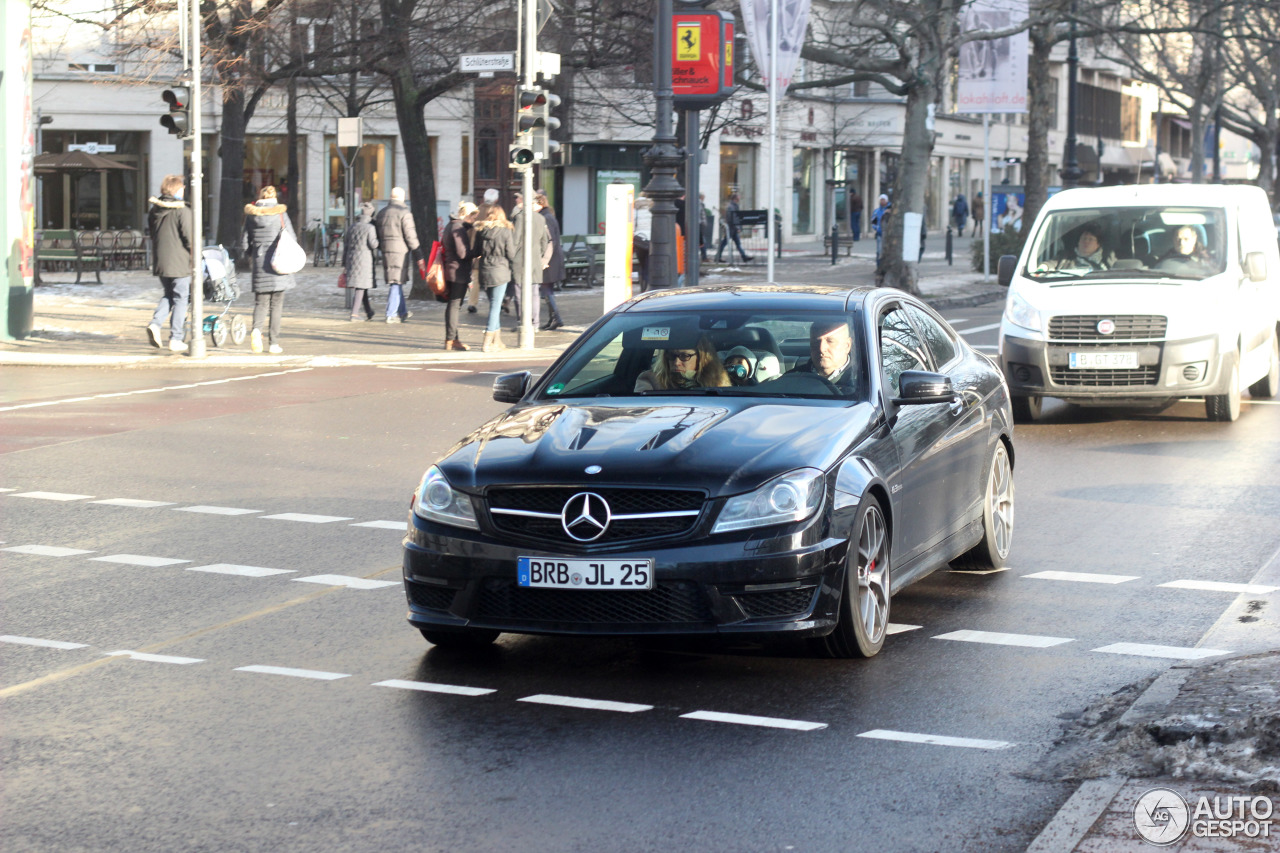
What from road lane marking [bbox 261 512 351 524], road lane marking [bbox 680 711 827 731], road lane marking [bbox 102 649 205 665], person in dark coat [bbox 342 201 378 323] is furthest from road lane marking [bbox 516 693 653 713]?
person in dark coat [bbox 342 201 378 323]

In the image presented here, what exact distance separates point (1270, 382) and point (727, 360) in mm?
10899

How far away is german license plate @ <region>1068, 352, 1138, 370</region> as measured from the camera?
560 inches

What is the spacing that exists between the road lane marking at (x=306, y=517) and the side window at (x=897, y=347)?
3.73 metres

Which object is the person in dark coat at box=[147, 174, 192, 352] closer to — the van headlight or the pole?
the pole

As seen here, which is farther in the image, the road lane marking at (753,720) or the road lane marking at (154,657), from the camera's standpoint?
the road lane marking at (154,657)

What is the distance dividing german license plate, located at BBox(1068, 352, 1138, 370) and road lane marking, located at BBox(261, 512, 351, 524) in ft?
22.2

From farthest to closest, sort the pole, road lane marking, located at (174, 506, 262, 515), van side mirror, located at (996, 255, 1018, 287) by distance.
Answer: the pole < van side mirror, located at (996, 255, 1018, 287) < road lane marking, located at (174, 506, 262, 515)

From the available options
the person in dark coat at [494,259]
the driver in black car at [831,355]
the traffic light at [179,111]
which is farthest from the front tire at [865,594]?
the traffic light at [179,111]

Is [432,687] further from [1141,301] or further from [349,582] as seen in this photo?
[1141,301]

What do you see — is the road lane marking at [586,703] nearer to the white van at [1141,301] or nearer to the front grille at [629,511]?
the front grille at [629,511]

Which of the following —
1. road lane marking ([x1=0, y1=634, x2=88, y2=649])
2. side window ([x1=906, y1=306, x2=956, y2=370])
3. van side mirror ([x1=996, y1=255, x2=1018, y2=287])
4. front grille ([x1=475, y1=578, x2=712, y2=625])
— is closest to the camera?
front grille ([x1=475, y1=578, x2=712, y2=625])

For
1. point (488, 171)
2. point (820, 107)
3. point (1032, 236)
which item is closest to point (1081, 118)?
point (820, 107)

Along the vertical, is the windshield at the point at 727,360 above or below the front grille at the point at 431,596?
above

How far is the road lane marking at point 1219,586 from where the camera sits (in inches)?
317
